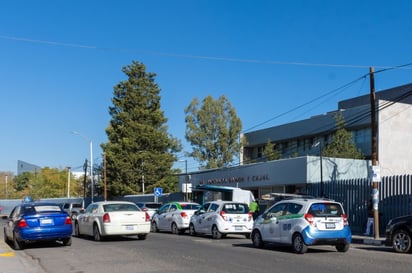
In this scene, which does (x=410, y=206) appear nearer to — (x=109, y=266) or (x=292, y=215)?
(x=292, y=215)

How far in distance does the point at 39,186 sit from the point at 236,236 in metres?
86.3

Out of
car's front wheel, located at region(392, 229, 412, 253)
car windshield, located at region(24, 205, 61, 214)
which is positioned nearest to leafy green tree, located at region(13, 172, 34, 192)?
car windshield, located at region(24, 205, 61, 214)

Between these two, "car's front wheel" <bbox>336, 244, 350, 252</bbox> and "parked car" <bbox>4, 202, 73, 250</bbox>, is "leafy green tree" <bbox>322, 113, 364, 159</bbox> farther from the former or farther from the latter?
"parked car" <bbox>4, 202, 73, 250</bbox>

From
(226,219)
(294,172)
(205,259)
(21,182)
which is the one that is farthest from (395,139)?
(21,182)

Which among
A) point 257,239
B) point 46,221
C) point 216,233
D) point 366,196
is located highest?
point 366,196

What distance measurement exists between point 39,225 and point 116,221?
10.1 feet

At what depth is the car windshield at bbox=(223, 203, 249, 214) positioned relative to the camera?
21.9 m

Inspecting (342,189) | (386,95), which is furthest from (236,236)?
(386,95)

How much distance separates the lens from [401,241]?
1584cm

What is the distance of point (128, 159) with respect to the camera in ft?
201

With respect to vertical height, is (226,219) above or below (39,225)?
below

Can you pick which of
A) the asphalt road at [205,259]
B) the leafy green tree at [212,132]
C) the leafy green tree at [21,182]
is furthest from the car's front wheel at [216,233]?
the leafy green tree at [21,182]

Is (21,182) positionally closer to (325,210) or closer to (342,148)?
(342,148)

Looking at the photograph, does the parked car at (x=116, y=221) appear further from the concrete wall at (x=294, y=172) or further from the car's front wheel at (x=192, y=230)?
the concrete wall at (x=294, y=172)
